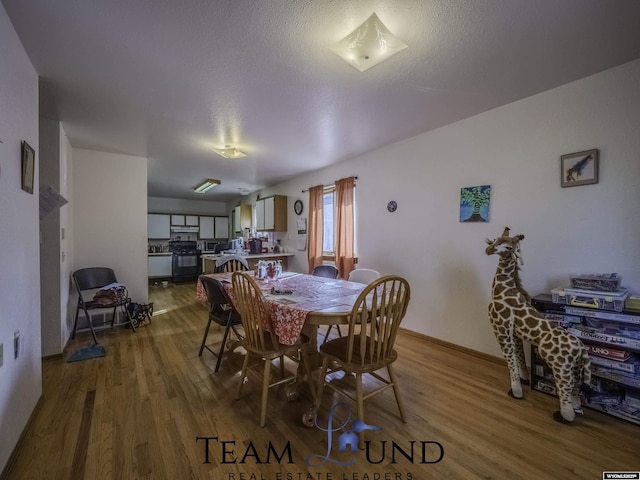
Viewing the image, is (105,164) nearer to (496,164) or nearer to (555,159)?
(496,164)

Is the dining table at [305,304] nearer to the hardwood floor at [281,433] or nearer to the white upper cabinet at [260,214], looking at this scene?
the hardwood floor at [281,433]

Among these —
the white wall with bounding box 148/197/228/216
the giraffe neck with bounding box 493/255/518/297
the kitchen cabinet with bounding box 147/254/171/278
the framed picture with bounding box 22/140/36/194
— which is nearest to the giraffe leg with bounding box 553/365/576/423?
the giraffe neck with bounding box 493/255/518/297

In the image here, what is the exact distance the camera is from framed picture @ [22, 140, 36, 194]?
1.64 metres

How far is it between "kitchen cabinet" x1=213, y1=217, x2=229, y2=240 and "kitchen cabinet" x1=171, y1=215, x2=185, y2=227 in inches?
35.2

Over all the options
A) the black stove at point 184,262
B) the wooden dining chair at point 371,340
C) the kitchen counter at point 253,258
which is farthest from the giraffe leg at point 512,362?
the black stove at point 184,262

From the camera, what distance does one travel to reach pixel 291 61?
1.79 metres

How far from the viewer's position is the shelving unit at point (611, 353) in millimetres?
1645

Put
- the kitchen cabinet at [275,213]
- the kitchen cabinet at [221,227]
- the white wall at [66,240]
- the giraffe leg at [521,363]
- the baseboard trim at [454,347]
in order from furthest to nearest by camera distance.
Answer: the kitchen cabinet at [221,227], the kitchen cabinet at [275,213], the white wall at [66,240], the baseboard trim at [454,347], the giraffe leg at [521,363]

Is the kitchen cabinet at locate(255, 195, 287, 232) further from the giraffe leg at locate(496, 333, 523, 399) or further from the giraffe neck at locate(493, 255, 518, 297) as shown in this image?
the giraffe leg at locate(496, 333, 523, 399)

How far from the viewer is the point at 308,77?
6.46 feet

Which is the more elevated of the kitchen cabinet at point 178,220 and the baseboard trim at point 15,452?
the kitchen cabinet at point 178,220

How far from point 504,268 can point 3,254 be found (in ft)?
10.1

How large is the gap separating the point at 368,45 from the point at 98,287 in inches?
152

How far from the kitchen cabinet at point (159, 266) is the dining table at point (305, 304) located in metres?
5.34
